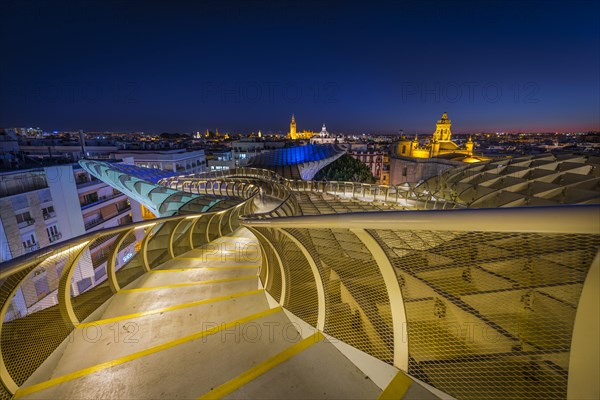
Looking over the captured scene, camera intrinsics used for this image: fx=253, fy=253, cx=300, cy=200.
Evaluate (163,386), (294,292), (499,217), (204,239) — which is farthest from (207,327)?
(204,239)

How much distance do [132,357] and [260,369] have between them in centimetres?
112

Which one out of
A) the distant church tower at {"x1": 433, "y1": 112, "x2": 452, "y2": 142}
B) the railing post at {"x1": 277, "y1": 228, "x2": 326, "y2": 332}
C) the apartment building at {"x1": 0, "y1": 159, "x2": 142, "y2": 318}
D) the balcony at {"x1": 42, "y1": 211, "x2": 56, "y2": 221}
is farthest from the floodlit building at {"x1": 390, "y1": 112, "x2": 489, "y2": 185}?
the balcony at {"x1": 42, "y1": 211, "x2": 56, "y2": 221}

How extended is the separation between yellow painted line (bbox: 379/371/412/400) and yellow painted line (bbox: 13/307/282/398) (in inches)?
51.6

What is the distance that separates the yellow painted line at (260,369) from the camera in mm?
1752

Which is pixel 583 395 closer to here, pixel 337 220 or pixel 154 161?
pixel 337 220

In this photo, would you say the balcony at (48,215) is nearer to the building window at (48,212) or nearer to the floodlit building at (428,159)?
the building window at (48,212)

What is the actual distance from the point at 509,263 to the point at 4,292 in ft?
12.0

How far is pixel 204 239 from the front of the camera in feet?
19.2

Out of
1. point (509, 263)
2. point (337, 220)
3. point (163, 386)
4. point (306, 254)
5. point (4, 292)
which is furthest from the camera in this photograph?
point (306, 254)

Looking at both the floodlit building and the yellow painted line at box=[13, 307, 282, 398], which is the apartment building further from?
the floodlit building

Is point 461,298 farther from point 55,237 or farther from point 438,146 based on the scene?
point 438,146

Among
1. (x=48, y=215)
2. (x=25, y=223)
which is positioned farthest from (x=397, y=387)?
(x=48, y=215)

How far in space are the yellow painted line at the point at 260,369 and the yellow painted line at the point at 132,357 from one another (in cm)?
58

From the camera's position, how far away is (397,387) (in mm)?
1669
